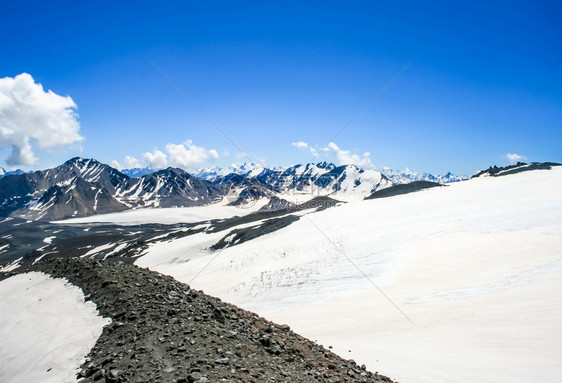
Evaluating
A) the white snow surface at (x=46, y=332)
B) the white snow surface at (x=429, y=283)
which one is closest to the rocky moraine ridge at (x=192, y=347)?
the white snow surface at (x=46, y=332)

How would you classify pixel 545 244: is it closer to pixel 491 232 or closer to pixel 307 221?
pixel 491 232

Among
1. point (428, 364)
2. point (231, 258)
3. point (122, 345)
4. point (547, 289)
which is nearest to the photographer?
point (122, 345)

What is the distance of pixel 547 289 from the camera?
12.9 meters

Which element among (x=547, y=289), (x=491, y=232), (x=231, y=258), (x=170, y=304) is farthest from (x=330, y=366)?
(x=231, y=258)

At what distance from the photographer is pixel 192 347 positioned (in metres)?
7.31

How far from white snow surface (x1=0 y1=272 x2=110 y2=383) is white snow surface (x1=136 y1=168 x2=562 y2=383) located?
8.54 m

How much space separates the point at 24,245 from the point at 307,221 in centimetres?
16008

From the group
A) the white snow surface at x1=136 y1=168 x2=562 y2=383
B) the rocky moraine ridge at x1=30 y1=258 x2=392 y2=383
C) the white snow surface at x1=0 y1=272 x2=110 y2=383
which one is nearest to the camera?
the rocky moraine ridge at x1=30 y1=258 x2=392 y2=383

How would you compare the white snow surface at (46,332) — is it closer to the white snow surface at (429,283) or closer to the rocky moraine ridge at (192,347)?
the rocky moraine ridge at (192,347)

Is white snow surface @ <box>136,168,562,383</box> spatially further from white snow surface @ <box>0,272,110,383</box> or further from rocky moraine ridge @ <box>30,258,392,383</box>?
white snow surface @ <box>0,272,110,383</box>

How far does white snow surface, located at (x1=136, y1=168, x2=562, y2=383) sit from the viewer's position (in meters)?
9.30

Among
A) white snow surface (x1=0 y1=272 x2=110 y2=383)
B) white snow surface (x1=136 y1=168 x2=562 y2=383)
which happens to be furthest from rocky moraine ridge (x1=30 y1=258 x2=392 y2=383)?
white snow surface (x1=136 y1=168 x2=562 y2=383)

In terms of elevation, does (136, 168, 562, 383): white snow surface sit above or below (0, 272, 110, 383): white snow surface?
above

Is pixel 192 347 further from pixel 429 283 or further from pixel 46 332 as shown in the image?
pixel 429 283
